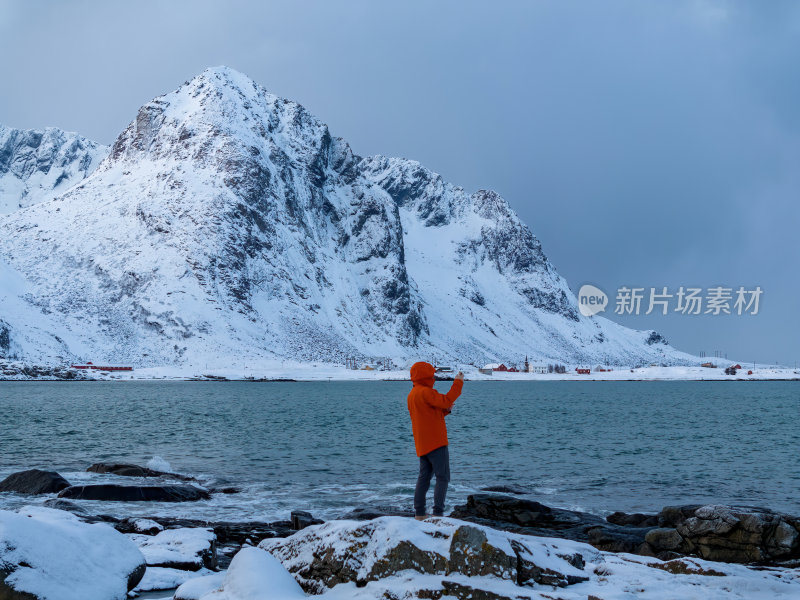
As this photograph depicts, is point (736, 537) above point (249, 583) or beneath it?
above

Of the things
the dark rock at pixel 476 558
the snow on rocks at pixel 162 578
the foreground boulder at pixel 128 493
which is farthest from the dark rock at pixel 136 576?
the foreground boulder at pixel 128 493

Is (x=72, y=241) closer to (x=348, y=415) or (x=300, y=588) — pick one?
(x=348, y=415)

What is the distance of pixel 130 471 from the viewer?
26.1 m

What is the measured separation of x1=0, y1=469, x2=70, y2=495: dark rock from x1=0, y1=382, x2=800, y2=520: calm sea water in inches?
34.0

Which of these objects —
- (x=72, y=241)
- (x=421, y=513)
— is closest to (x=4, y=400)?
(x=421, y=513)

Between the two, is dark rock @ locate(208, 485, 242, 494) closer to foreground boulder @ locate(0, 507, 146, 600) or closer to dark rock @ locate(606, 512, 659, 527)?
dark rock @ locate(606, 512, 659, 527)

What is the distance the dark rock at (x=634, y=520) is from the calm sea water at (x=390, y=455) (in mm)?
2228

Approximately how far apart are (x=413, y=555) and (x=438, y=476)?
4363 millimetres

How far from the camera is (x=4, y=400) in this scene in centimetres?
7519

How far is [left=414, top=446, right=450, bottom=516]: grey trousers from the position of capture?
40.1ft

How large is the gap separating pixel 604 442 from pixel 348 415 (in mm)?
27533

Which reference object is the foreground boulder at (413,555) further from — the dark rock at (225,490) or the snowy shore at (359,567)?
the dark rock at (225,490)

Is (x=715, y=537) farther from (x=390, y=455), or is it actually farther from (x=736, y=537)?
(x=390, y=455)

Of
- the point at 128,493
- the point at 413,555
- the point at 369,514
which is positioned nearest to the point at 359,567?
the point at 413,555
